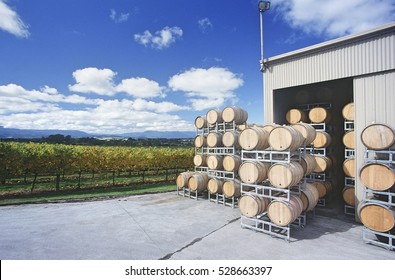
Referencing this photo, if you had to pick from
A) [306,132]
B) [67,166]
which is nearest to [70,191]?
[67,166]

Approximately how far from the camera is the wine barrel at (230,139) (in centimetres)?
1077

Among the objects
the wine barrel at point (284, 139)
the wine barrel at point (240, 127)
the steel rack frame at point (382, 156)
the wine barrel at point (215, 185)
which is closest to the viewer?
the steel rack frame at point (382, 156)

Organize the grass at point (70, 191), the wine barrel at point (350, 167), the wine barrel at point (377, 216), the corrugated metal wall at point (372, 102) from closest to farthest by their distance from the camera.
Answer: the wine barrel at point (377, 216), the corrugated metal wall at point (372, 102), the wine barrel at point (350, 167), the grass at point (70, 191)

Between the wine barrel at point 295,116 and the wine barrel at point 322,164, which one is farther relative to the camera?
the wine barrel at point 295,116

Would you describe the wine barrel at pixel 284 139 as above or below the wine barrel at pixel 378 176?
above

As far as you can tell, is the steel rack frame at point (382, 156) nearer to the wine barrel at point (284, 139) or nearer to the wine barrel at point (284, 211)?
the wine barrel at point (284, 139)

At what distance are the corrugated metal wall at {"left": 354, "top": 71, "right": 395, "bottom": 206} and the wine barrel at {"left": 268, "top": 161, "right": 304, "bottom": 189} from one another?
2.80 m

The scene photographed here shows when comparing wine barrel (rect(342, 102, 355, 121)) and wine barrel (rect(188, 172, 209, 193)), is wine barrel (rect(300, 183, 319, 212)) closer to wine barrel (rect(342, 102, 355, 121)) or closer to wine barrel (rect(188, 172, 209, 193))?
wine barrel (rect(342, 102, 355, 121))

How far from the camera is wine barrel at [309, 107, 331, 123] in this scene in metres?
10.3

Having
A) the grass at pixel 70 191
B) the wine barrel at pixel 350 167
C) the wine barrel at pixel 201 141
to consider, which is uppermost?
the wine barrel at pixel 201 141

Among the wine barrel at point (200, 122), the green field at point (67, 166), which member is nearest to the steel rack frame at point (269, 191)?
the wine barrel at point (200, 122)

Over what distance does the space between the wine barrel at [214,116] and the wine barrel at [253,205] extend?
4754 millimetres

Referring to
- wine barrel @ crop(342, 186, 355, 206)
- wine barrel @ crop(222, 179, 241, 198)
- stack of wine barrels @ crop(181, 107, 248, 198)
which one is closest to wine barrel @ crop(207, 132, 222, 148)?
stack of wine barrels @ crop(181, 107, 248, 198)
